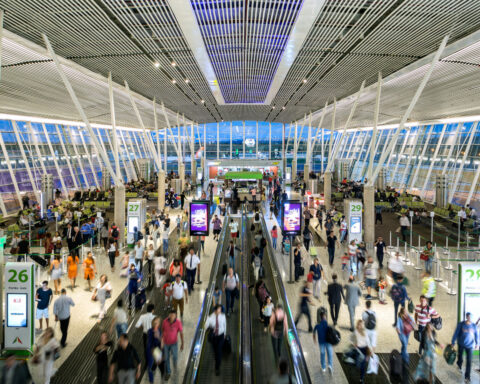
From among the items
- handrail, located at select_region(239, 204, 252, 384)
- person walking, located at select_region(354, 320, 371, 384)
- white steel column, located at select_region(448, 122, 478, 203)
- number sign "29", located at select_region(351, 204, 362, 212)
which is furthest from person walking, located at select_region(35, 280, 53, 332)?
white steel column, located at select_region(448, 122, 478, 203)

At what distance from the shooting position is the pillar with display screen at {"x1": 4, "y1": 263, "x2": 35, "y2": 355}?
754cm

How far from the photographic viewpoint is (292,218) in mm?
13547

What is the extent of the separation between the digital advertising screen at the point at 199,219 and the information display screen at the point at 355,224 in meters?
6.40

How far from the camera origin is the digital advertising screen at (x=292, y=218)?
1352cm

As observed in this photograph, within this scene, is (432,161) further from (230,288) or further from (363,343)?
(363,343)

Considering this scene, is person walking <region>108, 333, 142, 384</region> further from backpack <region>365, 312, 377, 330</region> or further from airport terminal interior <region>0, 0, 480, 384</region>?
backpack <region>365, 312, 377, 330</region>

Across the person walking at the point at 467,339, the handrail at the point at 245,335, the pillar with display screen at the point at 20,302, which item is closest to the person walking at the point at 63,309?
the pillar with display screen at the point at 20,302

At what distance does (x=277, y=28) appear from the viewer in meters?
14.0

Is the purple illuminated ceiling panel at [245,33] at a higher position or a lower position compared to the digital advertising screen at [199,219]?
higher

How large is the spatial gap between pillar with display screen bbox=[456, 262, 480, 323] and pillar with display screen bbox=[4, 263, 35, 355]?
321 inches

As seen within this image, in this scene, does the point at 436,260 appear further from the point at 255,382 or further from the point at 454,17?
the point at 255,382

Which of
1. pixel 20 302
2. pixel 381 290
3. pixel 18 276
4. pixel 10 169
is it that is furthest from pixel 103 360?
pixel 10 169

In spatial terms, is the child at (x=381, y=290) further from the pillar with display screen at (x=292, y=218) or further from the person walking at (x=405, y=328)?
the pillar with display screen at (x=292, y=218)

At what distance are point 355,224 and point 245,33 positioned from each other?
8.91m
